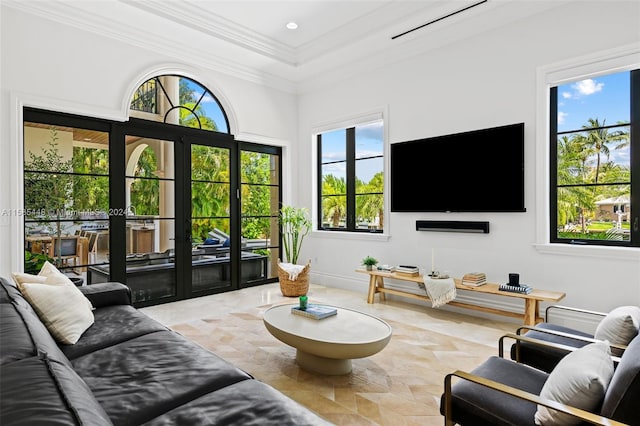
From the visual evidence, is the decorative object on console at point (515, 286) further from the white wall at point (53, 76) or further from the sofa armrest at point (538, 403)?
the white wall at point (53, 76)

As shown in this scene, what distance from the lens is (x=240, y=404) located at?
1438mm

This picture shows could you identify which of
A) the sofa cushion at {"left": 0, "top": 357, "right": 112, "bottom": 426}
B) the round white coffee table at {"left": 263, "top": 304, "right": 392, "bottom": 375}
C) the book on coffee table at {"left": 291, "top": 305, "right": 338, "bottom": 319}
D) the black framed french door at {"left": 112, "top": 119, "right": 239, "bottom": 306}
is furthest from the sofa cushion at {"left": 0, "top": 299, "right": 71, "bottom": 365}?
the black framed french door at {"left": 112, "top": 119, "right": 239, "bottom": 306}

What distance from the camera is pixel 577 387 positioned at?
141cm

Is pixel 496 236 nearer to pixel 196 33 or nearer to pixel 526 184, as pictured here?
pixel 526 184

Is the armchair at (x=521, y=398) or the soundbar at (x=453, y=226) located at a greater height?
the soundbar at (x=453, y=226)

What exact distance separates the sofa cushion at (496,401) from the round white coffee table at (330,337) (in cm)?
78

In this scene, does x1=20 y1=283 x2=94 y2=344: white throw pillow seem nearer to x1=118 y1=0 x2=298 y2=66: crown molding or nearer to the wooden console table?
x1=118 y1=0 x2=298 y2=66: crown molding

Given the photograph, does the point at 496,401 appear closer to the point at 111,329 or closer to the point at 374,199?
the point at 111,329

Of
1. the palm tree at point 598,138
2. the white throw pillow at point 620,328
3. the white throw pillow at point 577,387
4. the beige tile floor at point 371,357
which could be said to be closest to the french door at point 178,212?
the beige tile floor at point 371,357

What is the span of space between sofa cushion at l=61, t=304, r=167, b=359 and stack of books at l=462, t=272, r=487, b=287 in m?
3.07

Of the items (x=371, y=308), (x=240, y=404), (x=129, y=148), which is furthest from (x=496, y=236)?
(x=129, y=148)

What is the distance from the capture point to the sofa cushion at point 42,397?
0.81 m

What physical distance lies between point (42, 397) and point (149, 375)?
A: 2.87 feet

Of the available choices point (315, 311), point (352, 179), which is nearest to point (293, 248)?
point (352, 179)
